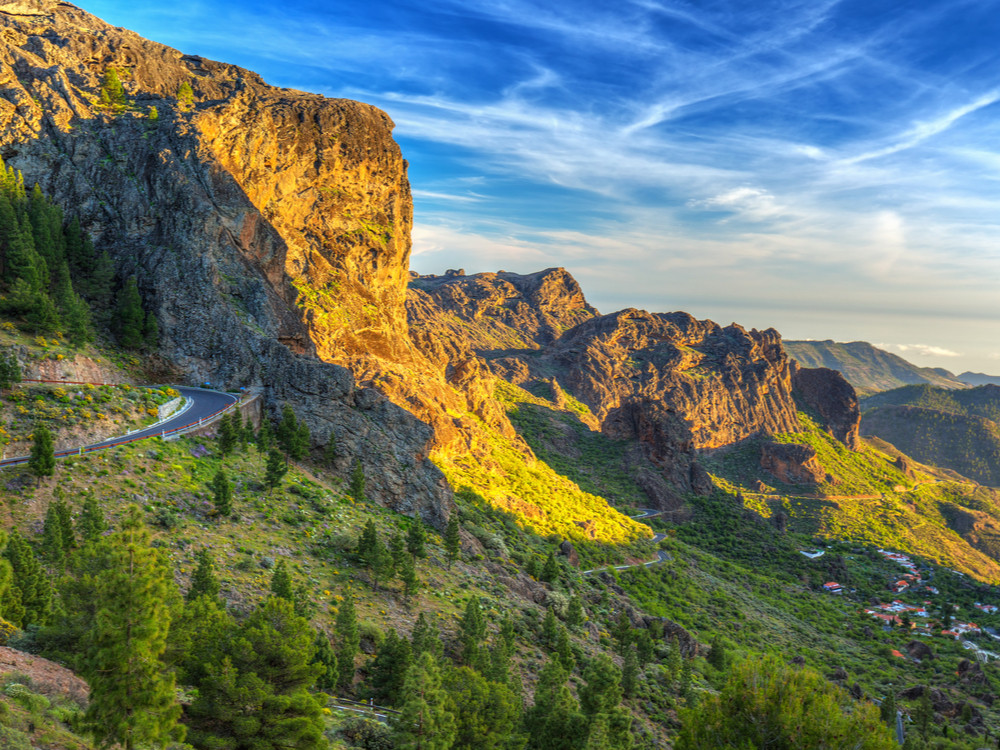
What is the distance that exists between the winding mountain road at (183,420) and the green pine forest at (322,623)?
1.84m

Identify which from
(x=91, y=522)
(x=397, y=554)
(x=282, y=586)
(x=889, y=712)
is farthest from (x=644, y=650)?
(x=91, y=522)

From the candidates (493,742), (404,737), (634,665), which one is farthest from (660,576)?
(404,737)

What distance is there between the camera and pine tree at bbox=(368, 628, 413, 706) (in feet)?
103

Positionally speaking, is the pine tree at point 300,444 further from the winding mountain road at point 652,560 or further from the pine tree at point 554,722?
the winding mountain road at point 652,560

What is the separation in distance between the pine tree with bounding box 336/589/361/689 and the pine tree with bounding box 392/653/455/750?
383 inches

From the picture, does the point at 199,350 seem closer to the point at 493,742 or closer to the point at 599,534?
the point at 493,742

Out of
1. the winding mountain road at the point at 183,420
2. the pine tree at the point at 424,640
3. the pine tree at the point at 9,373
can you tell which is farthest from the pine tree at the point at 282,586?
the pine tree at the point at 9,373

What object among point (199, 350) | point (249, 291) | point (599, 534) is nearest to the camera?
point (199, 350)

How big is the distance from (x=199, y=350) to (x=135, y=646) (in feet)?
167

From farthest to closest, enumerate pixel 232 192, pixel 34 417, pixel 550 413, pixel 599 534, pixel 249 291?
pixel 550 413 < pixel 599 534 < pixel 232 192 < pixel 249 291 < pixel 34 417

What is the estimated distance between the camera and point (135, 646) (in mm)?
15484

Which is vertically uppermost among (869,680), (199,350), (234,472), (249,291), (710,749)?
(249,291)

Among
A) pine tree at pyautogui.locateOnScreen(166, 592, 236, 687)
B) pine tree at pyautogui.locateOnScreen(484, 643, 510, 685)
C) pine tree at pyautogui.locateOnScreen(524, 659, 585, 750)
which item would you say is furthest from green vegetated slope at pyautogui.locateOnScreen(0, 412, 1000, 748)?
pine tree at pyautogui.locateOnScreen(484, 643, 510, 685)

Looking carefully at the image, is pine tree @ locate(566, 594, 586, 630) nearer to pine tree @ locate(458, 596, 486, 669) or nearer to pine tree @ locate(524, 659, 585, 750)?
pine tree @ locate(458, 596, 486, 669)
